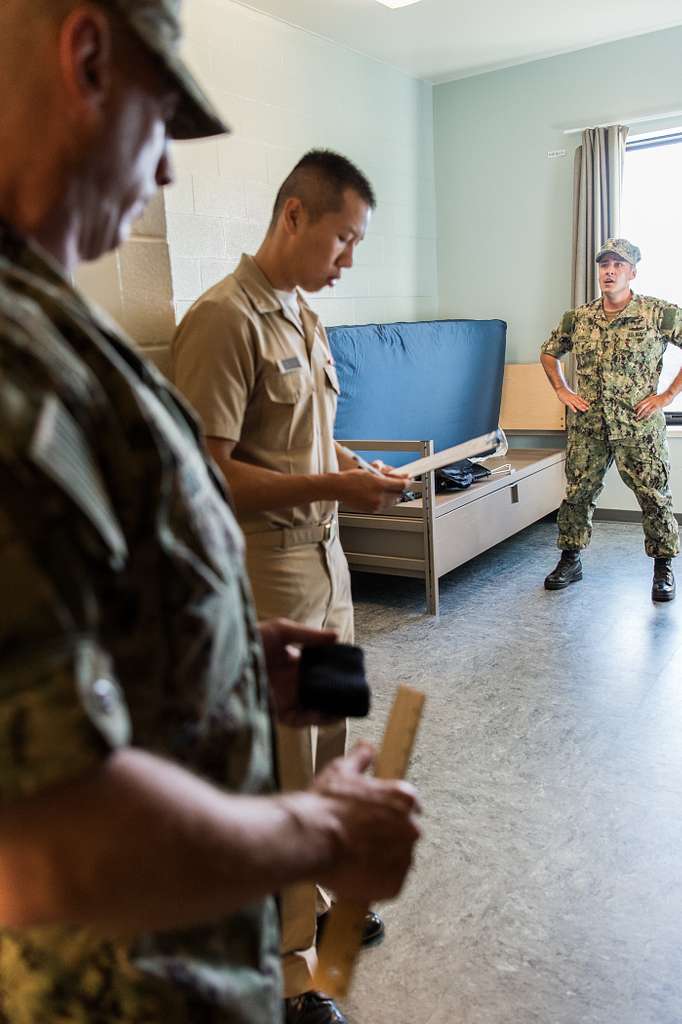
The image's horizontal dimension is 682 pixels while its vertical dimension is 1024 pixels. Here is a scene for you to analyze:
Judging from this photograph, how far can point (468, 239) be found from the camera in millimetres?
6152

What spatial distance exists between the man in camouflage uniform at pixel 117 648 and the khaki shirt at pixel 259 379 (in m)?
0.92

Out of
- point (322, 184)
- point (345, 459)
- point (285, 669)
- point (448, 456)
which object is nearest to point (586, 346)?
point (448, 456)

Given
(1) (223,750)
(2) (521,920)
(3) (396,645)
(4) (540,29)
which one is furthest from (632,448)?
(1) (223,750)

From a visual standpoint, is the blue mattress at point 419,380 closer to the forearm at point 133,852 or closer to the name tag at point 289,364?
the name tag at point 289,364

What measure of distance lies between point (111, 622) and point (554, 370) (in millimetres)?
4508

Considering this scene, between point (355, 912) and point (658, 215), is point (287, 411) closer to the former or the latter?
point (355, 912)

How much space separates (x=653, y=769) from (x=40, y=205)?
2.54 meters

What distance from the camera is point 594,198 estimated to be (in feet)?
17.9

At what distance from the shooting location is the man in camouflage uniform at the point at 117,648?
47cm

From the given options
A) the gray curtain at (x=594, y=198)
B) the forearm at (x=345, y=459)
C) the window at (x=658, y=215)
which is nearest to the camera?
the forearm at (x=345, y=459)

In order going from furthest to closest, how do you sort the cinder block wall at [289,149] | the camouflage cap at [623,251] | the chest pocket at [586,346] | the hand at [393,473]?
the chest pocket at [586,346] < the camouflage cap at [623,251] < the cinder block wall at [289,149] < the hand at [393,473]

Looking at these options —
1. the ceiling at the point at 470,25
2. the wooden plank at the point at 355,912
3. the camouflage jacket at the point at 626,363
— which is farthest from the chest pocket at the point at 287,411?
the ceiling at the point at 470,25

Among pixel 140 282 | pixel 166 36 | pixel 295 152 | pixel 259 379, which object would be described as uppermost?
pixel 295 152

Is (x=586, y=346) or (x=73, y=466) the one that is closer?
(x=73, y=466)
